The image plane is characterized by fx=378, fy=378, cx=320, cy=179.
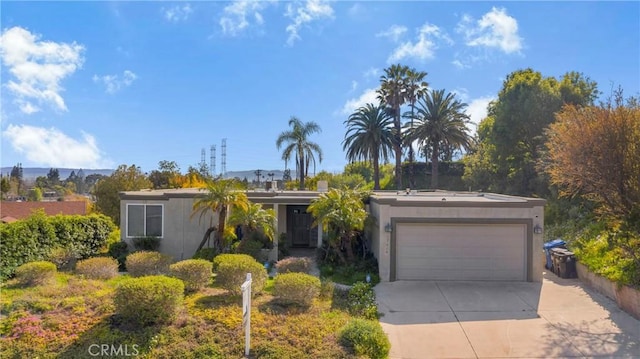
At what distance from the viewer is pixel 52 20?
11445mm

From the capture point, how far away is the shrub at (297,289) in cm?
843

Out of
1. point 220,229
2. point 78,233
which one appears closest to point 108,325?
point 220,229

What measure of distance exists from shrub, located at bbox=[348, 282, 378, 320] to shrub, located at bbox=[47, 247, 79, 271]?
940cm

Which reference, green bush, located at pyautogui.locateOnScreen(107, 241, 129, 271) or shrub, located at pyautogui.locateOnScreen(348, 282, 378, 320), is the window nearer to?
green bush, located at pyautogui.locateOnScreen(107, 241, 129, 271)

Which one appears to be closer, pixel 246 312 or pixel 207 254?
pixel 246 312

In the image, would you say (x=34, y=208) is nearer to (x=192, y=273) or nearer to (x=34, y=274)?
(x=34, y=274)

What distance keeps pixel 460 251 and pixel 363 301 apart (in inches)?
→ 156

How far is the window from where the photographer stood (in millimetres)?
14578


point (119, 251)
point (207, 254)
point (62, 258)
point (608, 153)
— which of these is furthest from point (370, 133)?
point (62, 258)

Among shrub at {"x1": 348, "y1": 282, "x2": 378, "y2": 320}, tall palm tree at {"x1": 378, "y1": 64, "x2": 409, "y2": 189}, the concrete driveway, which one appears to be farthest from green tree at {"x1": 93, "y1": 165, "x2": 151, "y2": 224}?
tall palm tree at {"x1": 378, "y1": 64, "x2": 409, "y2": 189}

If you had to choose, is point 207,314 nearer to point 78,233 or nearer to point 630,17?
point 78,233

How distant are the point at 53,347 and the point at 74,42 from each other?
10.8 metres

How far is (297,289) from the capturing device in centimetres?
841

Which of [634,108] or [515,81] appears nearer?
[634,108]
